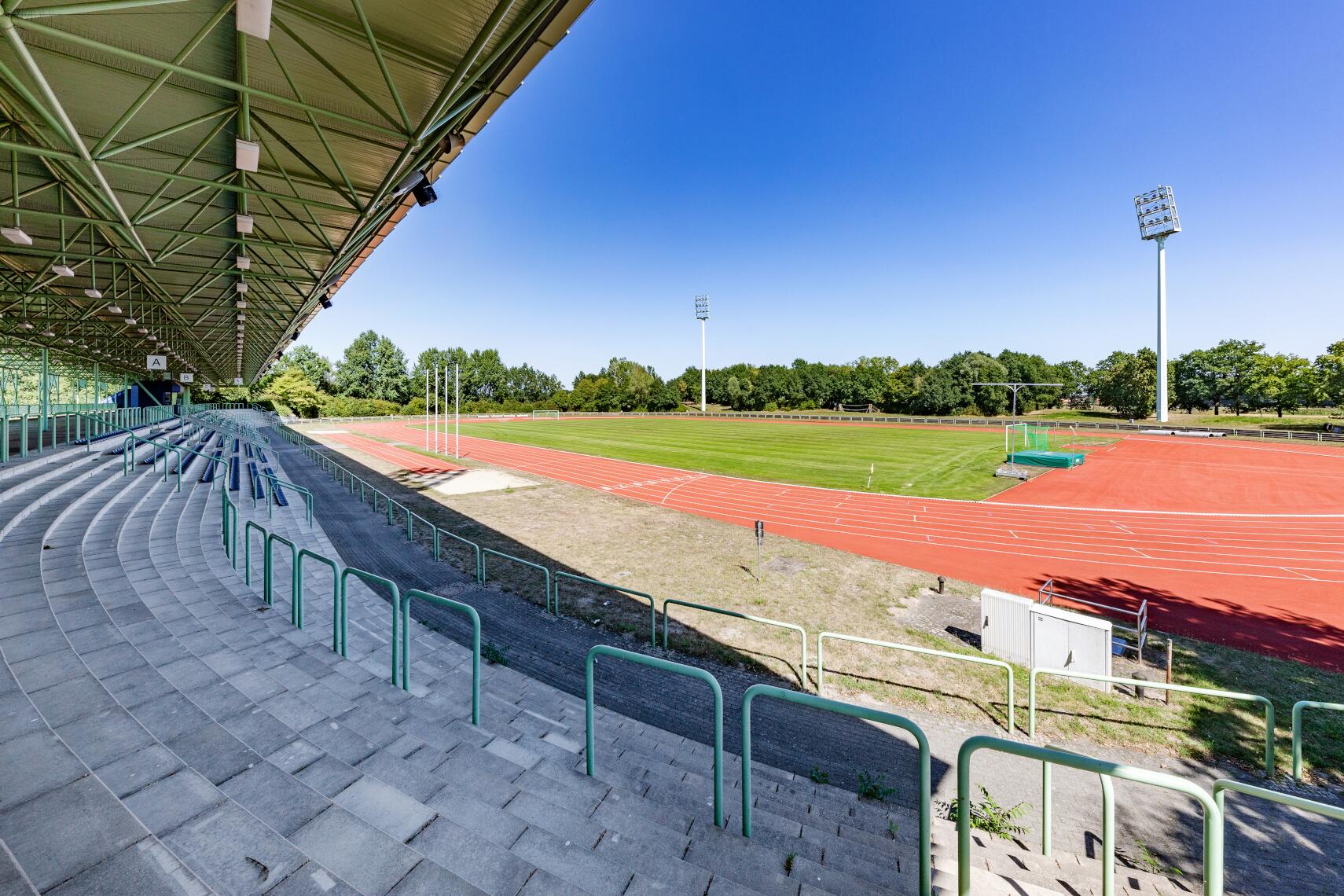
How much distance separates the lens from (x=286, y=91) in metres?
7.38

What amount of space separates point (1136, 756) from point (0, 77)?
16.5m

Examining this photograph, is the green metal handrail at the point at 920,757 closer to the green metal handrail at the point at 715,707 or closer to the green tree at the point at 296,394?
the green metal handrail at the point at 715,707

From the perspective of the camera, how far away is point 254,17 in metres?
4.81

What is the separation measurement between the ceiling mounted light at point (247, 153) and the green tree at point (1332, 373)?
95202 millimetres

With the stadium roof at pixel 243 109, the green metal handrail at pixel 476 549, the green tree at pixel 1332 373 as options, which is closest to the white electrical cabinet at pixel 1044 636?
the green metal handrail at pixel 476 549

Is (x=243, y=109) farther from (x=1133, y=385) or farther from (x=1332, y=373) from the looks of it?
(x=1133, y=385)

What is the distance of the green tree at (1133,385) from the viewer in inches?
3022

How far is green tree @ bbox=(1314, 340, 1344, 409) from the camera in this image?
58875mm

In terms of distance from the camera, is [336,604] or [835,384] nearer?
[336,604]

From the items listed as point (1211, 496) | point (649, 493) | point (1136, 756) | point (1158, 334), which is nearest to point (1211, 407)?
point (1158, 334)

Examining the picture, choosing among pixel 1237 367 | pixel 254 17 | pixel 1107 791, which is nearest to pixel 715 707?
pixel 1107 791

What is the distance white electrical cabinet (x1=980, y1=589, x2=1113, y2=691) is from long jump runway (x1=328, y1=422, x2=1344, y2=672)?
4630 mm

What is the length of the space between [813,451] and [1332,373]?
68966mm

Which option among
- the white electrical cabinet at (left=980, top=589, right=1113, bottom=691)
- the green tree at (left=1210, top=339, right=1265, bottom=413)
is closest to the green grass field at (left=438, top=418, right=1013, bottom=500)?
the white electrical cabinet at (left=980, top=589, right=1113, bottom=691)
